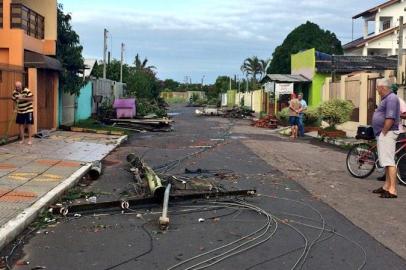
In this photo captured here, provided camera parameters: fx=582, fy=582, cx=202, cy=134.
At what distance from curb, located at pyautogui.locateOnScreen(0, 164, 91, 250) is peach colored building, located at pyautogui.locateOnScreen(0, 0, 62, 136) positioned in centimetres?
781

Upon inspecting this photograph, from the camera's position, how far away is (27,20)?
67.3ft

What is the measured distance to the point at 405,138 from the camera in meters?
11.2

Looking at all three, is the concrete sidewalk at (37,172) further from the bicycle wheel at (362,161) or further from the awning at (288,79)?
Result: the awning at (288,79)

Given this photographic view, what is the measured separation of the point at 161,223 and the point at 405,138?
6003 mm

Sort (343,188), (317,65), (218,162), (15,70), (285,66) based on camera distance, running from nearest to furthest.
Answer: (343,188) → (218,162) → (15,70) → (317,65) → (285,66)

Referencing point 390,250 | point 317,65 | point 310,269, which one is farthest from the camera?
point 317,65

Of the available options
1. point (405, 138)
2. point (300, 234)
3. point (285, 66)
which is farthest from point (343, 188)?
point (285, 66)

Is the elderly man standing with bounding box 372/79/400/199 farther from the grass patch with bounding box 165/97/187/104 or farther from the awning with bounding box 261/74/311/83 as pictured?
the grass patch with bounding box 165/97/187/104

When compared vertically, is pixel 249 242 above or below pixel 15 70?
below

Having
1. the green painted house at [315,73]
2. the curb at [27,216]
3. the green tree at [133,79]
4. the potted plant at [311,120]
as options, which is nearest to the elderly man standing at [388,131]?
the curb at [27,216]


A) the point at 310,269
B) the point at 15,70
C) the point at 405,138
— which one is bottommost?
the point at 310,269

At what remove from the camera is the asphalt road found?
594 cm

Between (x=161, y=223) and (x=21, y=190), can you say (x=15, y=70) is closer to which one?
(x=21, y=190)

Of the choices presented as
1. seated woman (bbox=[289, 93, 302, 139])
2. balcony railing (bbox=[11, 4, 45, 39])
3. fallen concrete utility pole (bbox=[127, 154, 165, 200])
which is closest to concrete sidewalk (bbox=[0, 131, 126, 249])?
fallen concrete utility pole (bbox=[127, 154, 165, 200])
